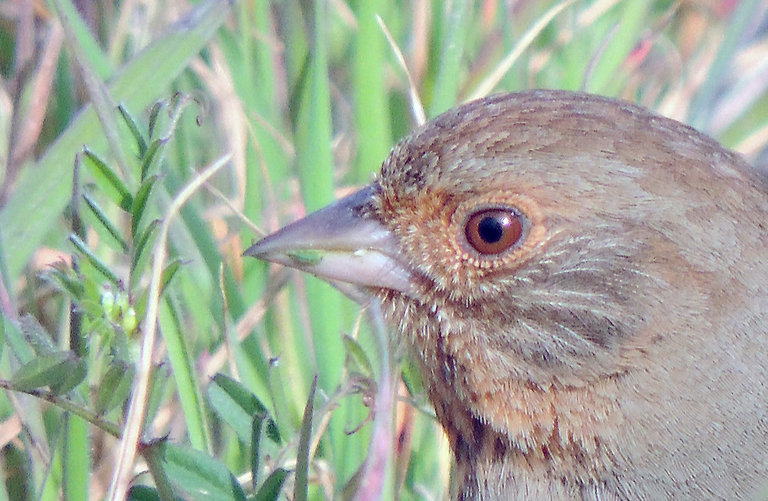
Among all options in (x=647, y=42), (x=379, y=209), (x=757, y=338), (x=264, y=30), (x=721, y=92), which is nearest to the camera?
(x=757, y=338)

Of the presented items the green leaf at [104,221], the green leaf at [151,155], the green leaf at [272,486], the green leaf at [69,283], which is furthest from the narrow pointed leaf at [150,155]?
the green leaf at [272,486]

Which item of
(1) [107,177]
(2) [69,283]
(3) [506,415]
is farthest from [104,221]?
(3) [506,415]

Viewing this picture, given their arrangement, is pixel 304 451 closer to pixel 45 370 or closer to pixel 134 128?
pixel 45 370

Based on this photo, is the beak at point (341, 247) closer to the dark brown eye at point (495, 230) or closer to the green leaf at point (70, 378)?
the dark brown eye at point (495, 230)

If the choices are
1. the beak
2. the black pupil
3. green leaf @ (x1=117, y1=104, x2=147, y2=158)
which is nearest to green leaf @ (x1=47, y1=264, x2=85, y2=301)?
green leaf @ (x1=117, y1=104, x2=147, y2=158)

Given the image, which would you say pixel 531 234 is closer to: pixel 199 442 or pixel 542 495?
pixel 542 495

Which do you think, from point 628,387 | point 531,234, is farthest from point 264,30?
point 628,387
